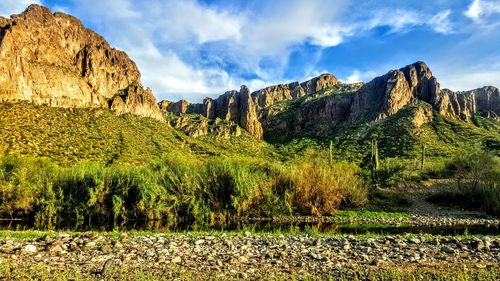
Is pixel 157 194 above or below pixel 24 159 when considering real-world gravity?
below

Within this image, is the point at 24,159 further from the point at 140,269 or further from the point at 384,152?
the point at 384,152

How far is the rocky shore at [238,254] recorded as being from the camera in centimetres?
1194

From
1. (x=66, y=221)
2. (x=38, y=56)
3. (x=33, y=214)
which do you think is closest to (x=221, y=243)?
(x=66, y=221)

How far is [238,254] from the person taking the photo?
1401 centimetres

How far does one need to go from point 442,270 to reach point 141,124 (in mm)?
87301

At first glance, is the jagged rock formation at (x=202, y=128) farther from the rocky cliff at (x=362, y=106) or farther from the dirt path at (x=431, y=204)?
the dirt path at (x=431, y=204)

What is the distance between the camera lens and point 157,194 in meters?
29.1

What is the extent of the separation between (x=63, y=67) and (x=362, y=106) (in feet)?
326

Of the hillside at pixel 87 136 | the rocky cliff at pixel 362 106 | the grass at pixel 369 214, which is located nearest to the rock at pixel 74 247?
the grass at pixel 369 214

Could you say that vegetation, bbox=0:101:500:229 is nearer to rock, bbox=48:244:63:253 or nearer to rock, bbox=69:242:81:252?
rock, bbox=69:242:81:252

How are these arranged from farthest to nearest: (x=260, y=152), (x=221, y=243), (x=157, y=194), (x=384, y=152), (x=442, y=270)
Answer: (x=260, y=152)
(x=384, y=152)
(x=157, y=194)
(x=221, y=243)
(x=442, y=270)

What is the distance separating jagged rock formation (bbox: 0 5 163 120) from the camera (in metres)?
89.6

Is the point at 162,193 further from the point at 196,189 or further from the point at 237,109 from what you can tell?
the point at 237,109

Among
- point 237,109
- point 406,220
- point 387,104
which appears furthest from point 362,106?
point 406,220
